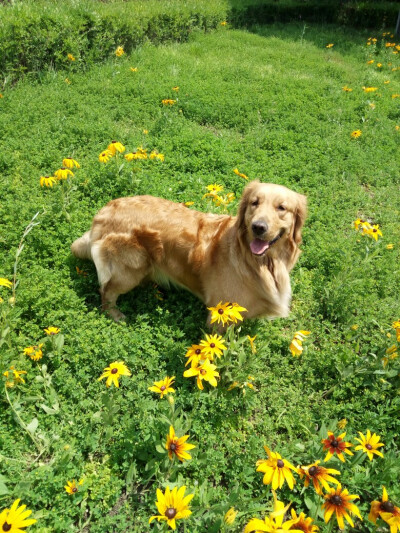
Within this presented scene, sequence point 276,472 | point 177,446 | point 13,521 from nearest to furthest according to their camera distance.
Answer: point 13,521
point 276,472
point 177,446

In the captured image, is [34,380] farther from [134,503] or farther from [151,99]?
[151,99]

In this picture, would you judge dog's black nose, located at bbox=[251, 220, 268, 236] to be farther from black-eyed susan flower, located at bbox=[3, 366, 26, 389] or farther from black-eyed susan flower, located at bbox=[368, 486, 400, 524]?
black-eyed susan flower, located at bbox=[3, 366, 26, 389]

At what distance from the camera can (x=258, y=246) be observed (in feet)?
9.33

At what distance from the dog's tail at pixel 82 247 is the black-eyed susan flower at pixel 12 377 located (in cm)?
132

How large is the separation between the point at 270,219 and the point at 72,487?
7.18 ft

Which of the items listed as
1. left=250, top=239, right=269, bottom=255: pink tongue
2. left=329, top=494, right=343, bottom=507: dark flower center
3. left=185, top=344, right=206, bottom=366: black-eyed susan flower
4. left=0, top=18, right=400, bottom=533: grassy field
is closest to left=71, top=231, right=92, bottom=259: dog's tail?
left=0, top=18, right=400, bottom=533: grassy field

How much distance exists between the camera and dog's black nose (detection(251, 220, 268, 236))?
2.73m

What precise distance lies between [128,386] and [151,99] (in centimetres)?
571

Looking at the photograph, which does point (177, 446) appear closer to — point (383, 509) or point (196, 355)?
point (196, 355)

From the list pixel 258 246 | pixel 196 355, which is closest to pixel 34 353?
pixel 196 355

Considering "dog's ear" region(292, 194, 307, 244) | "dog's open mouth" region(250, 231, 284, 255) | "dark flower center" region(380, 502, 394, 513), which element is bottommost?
"dark flower center" region(380, 502, 394, 513)

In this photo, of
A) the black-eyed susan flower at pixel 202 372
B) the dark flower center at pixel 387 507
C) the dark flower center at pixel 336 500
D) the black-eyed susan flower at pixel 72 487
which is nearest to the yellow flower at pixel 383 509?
the dark flower center at pixel 387 507

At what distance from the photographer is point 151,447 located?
2432 mm

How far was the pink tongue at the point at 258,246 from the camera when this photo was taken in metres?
2.82
